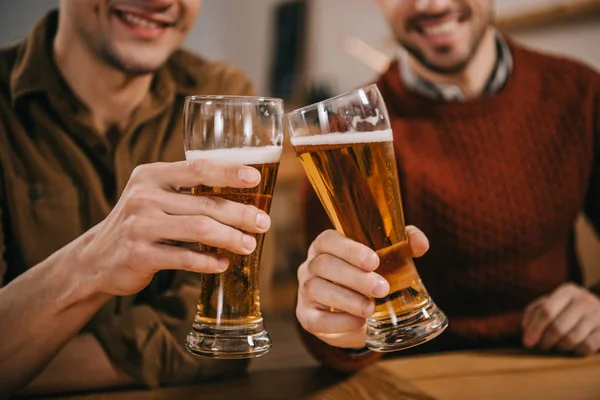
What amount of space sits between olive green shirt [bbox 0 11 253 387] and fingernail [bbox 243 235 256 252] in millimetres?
397

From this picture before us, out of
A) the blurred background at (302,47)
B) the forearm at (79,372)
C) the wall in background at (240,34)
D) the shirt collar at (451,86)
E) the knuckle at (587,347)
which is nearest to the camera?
the forearm at (79,372)

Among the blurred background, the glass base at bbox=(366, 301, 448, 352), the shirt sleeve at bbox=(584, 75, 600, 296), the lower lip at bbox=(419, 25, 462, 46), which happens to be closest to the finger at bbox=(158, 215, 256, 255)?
the glass base at bbox=(366, 301, 448, 352)

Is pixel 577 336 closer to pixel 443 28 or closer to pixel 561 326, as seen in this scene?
pixel 561 326

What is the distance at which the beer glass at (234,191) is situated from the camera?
71cm

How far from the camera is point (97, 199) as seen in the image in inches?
44.6

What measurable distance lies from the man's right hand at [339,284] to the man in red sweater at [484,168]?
1.42 ft

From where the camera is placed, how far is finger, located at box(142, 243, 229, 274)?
2.29 feet

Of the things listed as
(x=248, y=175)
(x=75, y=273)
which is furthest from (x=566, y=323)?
(x=75, y=273)

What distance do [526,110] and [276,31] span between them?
3.17 meters

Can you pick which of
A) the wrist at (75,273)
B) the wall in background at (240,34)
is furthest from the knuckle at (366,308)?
the wall in background at (240,34)

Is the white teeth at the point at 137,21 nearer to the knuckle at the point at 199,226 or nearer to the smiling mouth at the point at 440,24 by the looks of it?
the knuckle at the point at 199,226

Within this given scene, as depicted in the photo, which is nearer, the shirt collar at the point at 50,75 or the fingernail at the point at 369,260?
the fingernail at the point at 369,260

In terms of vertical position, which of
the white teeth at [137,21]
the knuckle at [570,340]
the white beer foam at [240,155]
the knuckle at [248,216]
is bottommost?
the knuckle at [570,340]

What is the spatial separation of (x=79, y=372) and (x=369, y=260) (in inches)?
21.8
